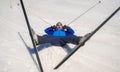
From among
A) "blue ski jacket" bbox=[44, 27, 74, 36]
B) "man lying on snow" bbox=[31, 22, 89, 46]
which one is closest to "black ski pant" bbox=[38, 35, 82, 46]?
"man lying on snow" bbox=[31, 22, 89, 46]

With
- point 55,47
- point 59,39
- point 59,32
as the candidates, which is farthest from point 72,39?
point 55,47

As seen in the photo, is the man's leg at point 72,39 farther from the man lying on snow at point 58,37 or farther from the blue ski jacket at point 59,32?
the blue ski jacket at point 59,32

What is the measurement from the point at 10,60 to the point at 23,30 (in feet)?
4.21

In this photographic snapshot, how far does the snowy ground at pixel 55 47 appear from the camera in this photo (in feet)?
12.1

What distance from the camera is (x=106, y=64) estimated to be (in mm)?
3680

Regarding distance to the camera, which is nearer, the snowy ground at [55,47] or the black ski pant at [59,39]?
the snowy ground at [55,47]

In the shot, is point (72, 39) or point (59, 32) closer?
point (72, 39)

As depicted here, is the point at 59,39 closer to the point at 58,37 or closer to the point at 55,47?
the point at 58,37

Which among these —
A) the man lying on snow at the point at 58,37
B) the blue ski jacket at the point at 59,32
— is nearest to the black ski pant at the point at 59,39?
the man lying on snow at the point at 58,37

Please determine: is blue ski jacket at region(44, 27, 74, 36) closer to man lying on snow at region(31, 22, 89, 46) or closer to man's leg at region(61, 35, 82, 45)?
man lying on snow at region(31, 22, 89, 46)

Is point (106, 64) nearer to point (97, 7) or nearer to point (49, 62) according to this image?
point (49, 62)

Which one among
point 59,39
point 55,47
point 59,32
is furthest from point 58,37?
point 55,47

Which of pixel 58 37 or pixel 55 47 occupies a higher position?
pixel 58 37

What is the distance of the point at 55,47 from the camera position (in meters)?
4.20
